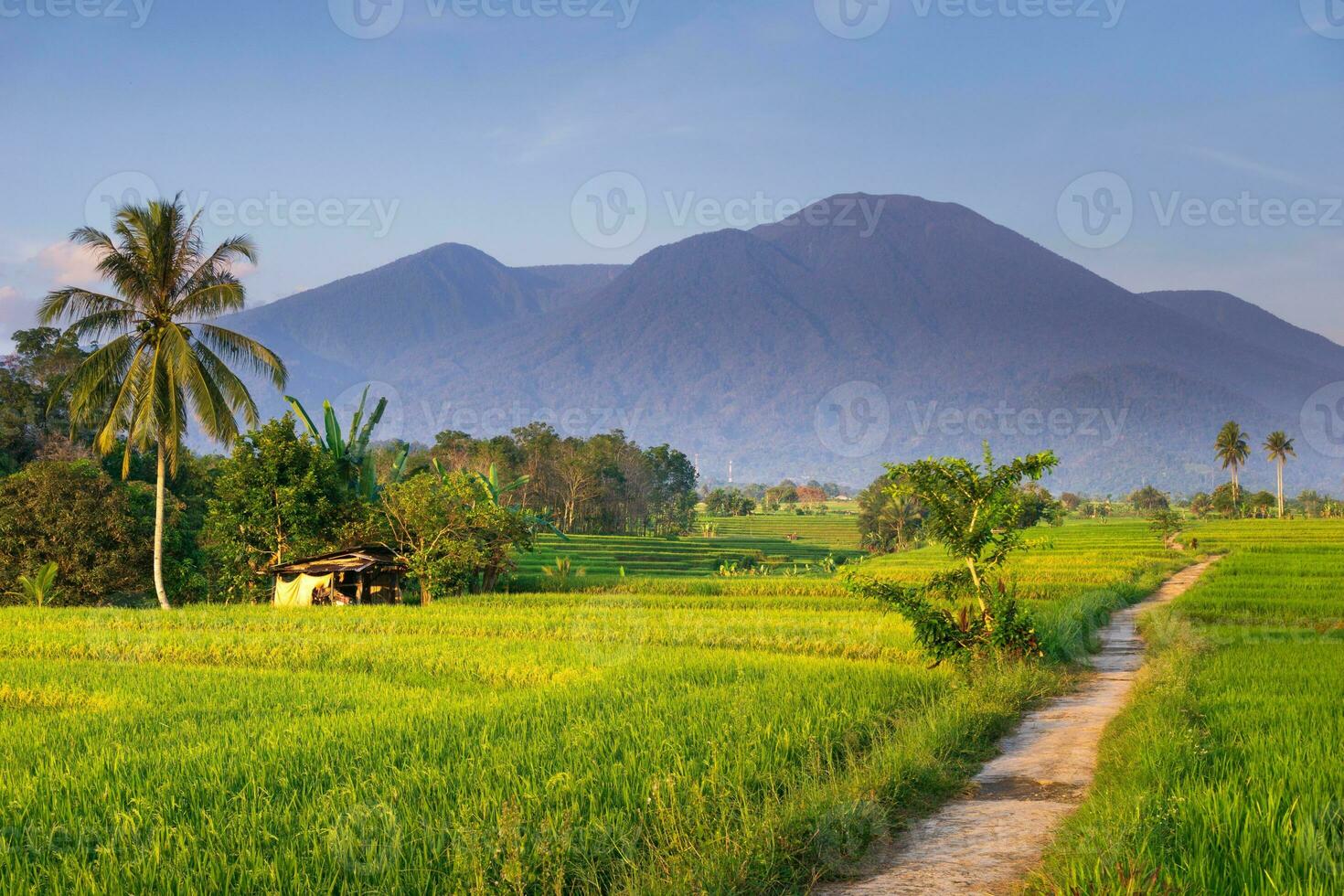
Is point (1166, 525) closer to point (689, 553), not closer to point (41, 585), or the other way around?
point (689, 553)

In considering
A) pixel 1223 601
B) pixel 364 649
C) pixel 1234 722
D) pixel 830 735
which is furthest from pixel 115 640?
pixel 1223 601

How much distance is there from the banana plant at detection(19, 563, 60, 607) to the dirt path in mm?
29787

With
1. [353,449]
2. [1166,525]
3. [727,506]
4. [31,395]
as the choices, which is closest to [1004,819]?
[353,449]

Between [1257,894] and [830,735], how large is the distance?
174 inches

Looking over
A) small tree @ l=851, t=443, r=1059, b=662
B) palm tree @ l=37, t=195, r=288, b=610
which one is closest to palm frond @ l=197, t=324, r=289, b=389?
palm tree @ l=37, t=195, r=288, b=610

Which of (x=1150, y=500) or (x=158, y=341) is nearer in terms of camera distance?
(x=158, y=341)

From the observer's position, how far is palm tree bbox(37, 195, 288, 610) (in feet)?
86.2

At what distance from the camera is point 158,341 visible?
26.9 m

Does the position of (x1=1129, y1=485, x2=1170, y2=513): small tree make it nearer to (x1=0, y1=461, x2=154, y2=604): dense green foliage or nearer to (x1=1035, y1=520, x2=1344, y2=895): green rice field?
(x1=0, y1=461, x2=154, y2=604): dense green foliage

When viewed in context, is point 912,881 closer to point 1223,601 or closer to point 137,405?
point 1223,601

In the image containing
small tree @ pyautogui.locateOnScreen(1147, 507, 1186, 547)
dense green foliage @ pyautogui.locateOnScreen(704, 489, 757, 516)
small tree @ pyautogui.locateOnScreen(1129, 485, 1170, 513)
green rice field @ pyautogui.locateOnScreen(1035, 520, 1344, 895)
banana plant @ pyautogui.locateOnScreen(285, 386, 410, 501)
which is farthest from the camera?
small tree @ pyautogui.locateOnScreen(1129, 485, 1170, 513)

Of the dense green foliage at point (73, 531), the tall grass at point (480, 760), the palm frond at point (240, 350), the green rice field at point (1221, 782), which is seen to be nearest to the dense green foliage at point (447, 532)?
the palm frond at point (240, 350)

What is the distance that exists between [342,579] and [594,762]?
25541mm

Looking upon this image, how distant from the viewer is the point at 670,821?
19.3 ft
